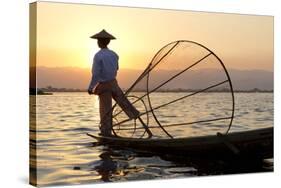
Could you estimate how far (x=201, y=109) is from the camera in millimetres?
7969

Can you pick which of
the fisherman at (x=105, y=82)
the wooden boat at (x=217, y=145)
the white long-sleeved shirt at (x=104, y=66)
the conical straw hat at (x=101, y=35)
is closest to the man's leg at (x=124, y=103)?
the fisherman at (x=105, y=82)

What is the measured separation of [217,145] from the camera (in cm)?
805

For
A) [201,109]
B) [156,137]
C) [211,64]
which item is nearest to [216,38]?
[211,64]

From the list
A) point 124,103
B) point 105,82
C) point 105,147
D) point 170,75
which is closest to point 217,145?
point 170,75

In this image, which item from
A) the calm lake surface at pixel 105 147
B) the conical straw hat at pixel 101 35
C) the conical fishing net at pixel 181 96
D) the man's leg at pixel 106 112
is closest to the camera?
the calm lake surface at pixel 105 147

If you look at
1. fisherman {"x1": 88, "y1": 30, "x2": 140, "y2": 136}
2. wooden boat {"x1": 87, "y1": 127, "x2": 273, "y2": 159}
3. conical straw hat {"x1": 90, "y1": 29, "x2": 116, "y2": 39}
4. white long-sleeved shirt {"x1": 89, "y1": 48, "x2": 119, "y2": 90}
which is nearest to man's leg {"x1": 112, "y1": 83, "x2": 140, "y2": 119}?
fisherman {"x1": 88, "y1": 30, "x2": 140, "y2": 136}

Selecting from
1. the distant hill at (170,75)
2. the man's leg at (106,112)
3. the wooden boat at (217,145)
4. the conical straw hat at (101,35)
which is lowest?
the wooden boat at (217,145)

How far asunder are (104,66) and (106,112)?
475 mm

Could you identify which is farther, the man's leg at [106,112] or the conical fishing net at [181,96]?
the conical fishing net at [181,96]

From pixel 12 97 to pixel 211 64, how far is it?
2237 millimetres

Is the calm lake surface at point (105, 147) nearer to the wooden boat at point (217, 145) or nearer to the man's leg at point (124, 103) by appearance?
the wooden boat at point (217, 145)

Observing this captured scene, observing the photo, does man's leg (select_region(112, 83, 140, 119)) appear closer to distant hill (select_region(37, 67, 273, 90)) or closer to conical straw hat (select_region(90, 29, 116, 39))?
distant hill (select_region(37, 67, 273, 90))

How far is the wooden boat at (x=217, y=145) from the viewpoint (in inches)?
303

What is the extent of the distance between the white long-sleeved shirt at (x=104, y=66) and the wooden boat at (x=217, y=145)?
0.67 m
